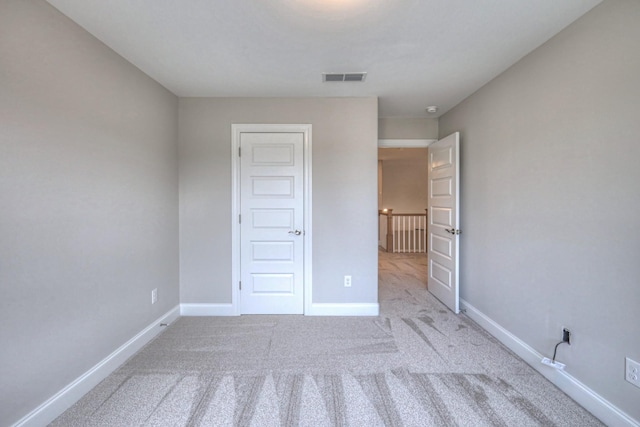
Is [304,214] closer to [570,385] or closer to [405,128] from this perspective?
[405,128]

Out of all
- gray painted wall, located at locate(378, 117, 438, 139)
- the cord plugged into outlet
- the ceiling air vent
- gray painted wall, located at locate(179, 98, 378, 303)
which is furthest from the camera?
gray painted wall, located at locate(378, 117, 438, 139)

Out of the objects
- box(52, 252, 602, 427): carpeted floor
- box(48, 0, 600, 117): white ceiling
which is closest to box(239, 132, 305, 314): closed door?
box(52, 252, 602, 427): carpeted floor

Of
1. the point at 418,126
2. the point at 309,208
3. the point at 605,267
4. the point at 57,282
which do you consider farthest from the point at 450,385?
the point at 418,126

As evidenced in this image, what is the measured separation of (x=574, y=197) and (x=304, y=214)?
7.17ft

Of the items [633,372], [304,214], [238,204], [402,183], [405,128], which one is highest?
[405,128]

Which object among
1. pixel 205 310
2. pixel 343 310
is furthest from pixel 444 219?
pixel 205 310

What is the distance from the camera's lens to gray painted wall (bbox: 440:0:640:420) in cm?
141

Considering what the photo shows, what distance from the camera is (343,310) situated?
2920mm

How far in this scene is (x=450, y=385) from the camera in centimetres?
179

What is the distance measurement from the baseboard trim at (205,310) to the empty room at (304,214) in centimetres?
2

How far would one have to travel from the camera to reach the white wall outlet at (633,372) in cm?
136

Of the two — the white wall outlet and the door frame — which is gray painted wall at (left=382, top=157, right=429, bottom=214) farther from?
the white wall outlet

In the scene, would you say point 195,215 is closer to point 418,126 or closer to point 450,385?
point 450,385

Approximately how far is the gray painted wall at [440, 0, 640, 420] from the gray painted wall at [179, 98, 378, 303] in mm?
A: 1196
